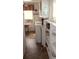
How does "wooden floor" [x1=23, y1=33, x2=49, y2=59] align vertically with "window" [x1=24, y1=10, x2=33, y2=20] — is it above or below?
below

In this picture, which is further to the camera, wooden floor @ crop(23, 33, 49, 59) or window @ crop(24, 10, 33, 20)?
window @ crop(24, 10, 33, 20)

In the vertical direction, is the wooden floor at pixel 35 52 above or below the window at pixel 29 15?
below

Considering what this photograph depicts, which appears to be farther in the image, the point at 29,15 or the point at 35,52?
the point at 29,15

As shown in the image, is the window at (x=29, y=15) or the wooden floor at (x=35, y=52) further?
the window at (x=29, y=15)

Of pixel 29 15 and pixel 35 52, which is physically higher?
pixel 29 15
